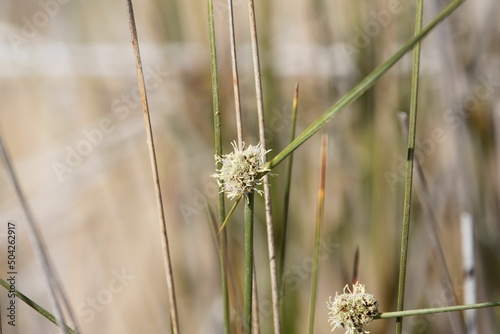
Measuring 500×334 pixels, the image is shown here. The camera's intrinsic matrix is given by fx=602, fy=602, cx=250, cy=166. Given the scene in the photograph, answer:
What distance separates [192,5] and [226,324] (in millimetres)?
1031

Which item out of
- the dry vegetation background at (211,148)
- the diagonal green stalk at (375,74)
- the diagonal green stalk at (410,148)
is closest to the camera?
the diagonal green stalk at (375,74)

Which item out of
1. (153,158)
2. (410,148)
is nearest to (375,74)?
(410,148)

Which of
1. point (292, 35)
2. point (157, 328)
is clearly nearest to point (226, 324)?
point (157, 328)

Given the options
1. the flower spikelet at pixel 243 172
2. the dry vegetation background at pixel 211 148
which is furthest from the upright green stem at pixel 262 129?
the dry vegetation background at pixel 211 148

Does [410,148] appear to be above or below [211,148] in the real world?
below

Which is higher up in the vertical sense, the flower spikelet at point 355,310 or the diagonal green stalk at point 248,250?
the diagonal green stalk at point 248,250

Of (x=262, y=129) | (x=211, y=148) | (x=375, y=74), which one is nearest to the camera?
A: (x=375, y=74)

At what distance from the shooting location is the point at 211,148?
4.34ft

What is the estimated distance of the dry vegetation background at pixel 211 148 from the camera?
1189mm

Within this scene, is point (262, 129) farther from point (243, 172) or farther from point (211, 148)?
point (211, 148)

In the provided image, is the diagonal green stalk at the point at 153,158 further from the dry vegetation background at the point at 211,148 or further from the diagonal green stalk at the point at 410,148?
the dry vegetation background at the point at 211,148

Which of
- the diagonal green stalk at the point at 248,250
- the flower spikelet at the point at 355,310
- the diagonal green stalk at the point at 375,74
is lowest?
the flower spikelet at the point at 355,310

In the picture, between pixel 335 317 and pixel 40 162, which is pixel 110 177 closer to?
pixel 40 162

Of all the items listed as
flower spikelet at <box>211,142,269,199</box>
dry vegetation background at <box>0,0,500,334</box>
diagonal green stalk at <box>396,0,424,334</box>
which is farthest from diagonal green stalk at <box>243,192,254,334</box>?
dry vegetation background at <box>0,0,500,334</box>
